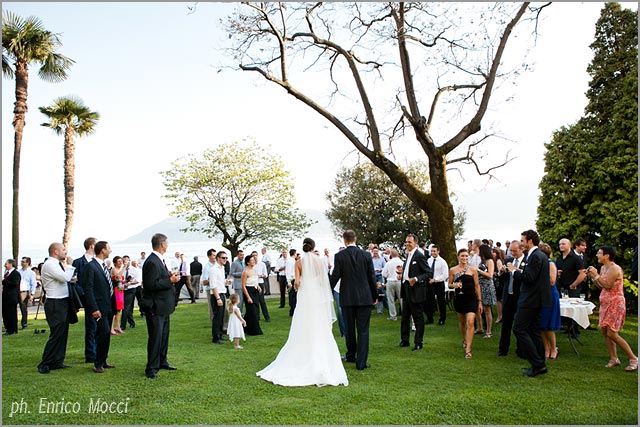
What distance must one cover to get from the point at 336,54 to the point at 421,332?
961 centimetres

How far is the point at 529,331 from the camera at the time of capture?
299 inches

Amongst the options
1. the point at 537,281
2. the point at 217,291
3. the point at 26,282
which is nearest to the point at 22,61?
the point at 26,282

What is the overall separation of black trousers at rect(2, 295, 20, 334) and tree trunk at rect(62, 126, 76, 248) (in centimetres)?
1550

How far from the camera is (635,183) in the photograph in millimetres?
13906

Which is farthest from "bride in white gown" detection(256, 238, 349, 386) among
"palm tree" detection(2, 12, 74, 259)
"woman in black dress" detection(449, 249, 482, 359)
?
"palm tree" detection(2, 12, 74, 259)

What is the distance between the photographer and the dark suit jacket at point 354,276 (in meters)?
8.30

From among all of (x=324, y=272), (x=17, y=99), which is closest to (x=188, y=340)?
(x=324, y=272)

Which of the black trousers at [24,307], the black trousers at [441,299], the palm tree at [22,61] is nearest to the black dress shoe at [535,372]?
the black trousers at [441,299]

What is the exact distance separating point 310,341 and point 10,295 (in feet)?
27.9

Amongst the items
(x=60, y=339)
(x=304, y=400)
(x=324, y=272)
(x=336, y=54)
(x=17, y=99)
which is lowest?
(x=304, y=400)

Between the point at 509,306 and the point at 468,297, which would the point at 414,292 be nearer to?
the point at 468,297

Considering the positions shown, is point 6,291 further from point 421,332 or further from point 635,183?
point 635,183

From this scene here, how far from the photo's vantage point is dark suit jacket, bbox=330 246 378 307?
830cm

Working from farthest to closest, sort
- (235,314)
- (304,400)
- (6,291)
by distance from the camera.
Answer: (6,291), (235,314), (304,400)
